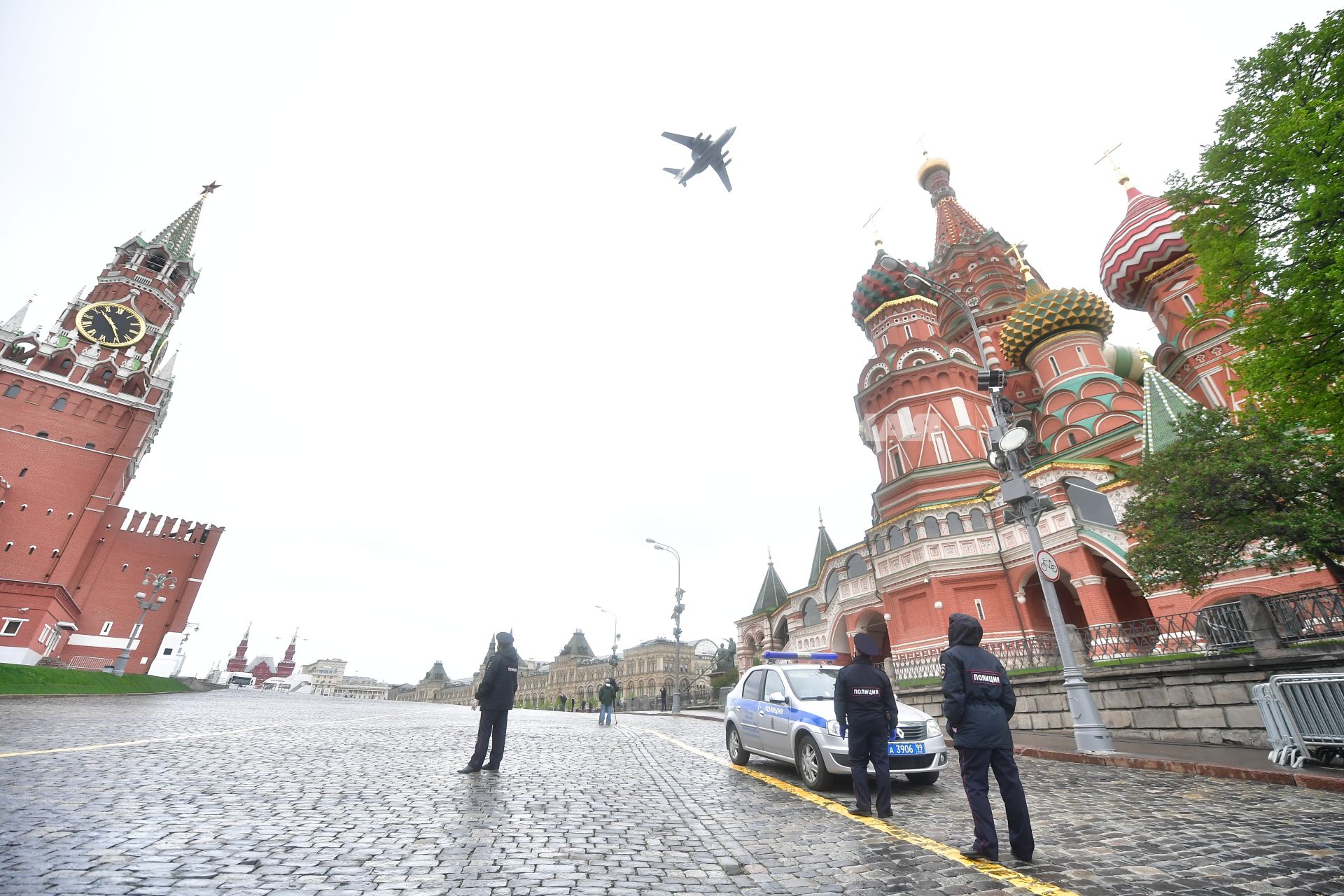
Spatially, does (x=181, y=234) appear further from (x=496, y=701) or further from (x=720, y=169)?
(x=496, y=701)

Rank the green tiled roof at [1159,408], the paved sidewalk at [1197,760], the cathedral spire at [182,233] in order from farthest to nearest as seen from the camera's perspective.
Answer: the cathedral spire at [182,233] → the green tiled roof at [1159,408] → the paved sidewalk at [1197,760]

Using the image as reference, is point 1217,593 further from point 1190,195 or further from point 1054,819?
point 1054,819

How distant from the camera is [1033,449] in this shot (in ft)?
101

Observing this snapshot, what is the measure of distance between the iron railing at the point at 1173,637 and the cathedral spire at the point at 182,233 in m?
77.2

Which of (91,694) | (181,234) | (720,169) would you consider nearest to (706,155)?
(720,169)

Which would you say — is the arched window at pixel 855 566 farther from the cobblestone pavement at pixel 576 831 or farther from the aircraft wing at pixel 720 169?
the cobblestone pavement at pixel 576 831

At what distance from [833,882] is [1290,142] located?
12.4 meters

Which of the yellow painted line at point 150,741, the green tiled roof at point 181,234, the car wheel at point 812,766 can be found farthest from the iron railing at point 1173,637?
the green tiled roof at point 181,234

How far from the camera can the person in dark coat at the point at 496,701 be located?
324 inches

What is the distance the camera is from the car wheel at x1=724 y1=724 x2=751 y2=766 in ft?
32.3

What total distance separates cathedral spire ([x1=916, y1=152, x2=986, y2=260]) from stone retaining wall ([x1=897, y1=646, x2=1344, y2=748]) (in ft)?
117

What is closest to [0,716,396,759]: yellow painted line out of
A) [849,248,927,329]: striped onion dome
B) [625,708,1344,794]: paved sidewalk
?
[625,708,1344,794]: paved sidewalk

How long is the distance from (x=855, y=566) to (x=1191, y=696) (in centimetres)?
2009

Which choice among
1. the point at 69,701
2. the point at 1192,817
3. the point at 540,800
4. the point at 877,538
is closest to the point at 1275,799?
the point at 1192,817
